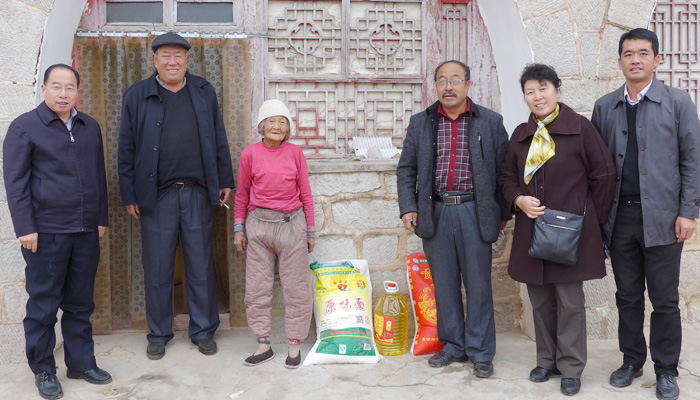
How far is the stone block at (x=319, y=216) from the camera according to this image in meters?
4.32

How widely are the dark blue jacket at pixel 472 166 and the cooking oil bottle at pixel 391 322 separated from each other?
60 cm

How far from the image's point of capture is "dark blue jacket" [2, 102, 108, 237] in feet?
10.9

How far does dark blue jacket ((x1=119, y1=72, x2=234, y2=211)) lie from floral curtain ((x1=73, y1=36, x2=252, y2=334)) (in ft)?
1.34

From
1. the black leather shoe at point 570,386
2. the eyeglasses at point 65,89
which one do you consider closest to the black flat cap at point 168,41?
the eyeglasses at point 65,89

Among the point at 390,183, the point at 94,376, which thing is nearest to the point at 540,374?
the point at 390,183

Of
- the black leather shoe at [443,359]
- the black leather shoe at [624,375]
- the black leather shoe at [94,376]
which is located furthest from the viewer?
the black leather shoe at [443,359]

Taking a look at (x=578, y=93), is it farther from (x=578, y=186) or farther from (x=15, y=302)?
A: (x=15, y=302)

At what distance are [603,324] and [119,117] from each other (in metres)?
3.76

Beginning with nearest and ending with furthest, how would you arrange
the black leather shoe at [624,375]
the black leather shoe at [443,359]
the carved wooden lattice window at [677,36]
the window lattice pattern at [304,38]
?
the black leather shoe at [624,375] < the black leather shoe at [443,359] < the carved wooden lattice window at [677,36] < the window lattice pattern at [304,38]

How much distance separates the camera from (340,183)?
432 cm

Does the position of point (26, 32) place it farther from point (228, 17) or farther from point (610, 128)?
point (610, 128)

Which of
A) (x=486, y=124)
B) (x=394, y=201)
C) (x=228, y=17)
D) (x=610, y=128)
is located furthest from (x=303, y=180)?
(x=610, y=128)

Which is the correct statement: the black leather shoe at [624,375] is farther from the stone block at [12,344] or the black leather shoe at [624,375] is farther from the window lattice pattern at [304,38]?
the stone block at [12,344]

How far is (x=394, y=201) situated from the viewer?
4.36 m
